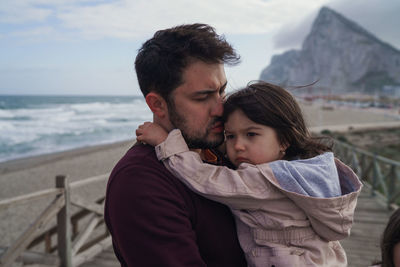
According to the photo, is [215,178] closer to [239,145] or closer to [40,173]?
[239,145]

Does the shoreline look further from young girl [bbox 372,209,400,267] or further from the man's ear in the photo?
young girl [bbox 372,209,400,267]

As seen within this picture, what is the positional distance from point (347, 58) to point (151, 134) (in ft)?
468

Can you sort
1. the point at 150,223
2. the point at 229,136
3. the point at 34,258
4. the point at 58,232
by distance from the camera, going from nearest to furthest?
1. the point at 150,223
2. the point at 229,136
3. the point at 34,258
4. the point at 58,232

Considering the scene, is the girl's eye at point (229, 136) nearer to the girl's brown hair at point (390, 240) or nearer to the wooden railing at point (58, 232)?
the girl's brown hair at point (390, 240)

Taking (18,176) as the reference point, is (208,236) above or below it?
above

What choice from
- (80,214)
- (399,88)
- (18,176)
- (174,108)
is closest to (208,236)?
(174,108)

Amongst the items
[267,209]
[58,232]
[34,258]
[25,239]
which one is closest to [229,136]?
[267,209]

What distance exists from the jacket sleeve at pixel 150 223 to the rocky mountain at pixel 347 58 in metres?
115

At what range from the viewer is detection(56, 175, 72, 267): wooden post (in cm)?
383

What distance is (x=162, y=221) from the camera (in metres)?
1.30

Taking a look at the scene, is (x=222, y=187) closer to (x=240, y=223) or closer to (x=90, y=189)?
(x=240, y=223)

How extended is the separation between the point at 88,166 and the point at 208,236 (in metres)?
16.9

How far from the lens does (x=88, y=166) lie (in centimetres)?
1723

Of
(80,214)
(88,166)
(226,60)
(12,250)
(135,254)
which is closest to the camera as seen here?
(135,254)
